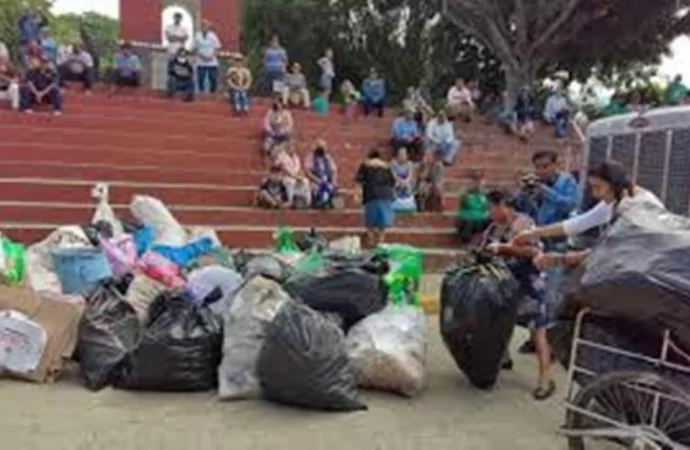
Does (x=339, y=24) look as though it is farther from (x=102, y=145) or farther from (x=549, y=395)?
(x=549, y=395)

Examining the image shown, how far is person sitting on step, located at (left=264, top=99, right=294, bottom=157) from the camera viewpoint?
16.1m

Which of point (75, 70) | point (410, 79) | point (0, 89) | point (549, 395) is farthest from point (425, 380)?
point (410, 79)

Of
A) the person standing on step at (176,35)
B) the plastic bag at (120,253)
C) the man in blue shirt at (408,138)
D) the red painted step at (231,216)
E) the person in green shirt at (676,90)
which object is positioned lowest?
the red painted step at (231,216)

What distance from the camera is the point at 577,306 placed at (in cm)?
503

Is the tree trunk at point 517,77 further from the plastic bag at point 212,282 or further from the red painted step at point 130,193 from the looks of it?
the plastic bag at point 212,282

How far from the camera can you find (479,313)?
6.48 meters

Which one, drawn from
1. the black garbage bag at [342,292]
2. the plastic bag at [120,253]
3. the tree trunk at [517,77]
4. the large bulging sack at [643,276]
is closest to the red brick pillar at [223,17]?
the tree trunk at [517,77]

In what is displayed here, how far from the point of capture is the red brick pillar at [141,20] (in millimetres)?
23266

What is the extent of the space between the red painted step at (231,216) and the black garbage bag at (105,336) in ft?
17.9

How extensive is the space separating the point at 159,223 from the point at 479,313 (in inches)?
182

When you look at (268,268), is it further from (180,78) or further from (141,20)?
(141,20)

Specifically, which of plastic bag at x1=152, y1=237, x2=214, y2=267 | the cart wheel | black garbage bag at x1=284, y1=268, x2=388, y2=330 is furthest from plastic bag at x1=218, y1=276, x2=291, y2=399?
plastic bag at x1=152, y1=237, x2=214, y2=267

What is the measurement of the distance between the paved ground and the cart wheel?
91 centimetres

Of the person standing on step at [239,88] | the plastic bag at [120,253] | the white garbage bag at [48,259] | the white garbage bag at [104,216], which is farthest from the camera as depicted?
the person standing on step at [239,88]
